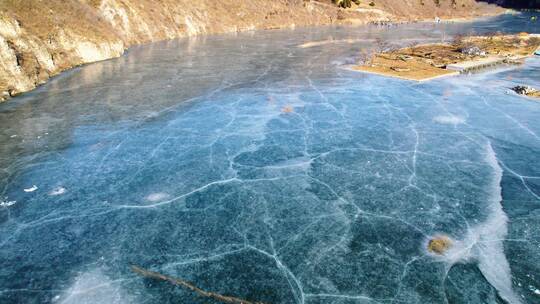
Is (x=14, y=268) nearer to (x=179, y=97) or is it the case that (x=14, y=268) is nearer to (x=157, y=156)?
(x=157, y=156)

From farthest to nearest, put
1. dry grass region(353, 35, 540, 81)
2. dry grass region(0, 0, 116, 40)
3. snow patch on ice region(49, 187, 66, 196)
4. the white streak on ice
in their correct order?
dry grass region(353, 35, 540, 81) → dry grass region(0, 0, 116, 40) → snow patch on ice region(49, 187, 66, 196) → the white streak on ice

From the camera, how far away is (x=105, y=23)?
35.2 metres

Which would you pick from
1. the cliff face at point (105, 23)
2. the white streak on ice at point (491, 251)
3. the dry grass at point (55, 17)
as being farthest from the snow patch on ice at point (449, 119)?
the dry grass at point (55, 17)

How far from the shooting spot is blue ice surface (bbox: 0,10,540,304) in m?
7.17

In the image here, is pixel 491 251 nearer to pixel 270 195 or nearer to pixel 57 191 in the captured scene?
pixel 270 195

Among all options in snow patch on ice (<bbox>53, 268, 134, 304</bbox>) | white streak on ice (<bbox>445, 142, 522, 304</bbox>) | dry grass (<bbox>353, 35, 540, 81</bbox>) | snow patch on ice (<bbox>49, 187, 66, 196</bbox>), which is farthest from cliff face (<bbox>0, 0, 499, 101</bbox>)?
dry grass (<bbox>353, 35, 540, 81</bbox>)

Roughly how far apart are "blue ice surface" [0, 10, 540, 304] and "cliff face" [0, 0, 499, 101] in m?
3.84

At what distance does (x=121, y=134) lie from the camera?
14.2 m

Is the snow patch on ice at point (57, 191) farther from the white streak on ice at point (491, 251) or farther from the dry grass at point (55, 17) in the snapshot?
the dry grass at point (55, 17)

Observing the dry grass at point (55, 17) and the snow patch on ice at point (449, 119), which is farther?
the dry grass at point (55, 17)

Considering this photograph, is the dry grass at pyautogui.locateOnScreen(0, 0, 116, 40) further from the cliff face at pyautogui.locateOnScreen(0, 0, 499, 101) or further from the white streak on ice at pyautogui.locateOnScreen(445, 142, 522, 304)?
the white streak on ice at pyautogui.locateOnScreen(445, 142, 522, 304)

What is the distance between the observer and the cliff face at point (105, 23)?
20.9m

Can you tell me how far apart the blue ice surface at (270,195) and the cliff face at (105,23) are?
3.84 m

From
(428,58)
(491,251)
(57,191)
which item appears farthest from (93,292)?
(428,58)
